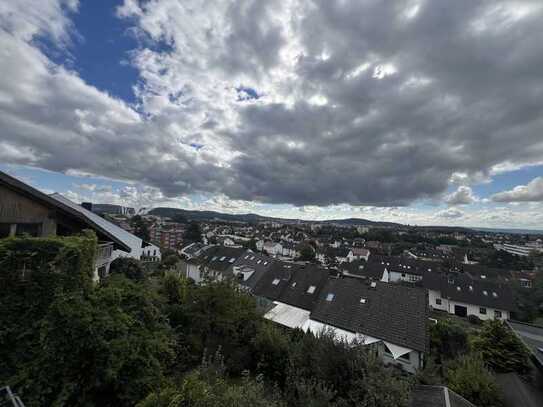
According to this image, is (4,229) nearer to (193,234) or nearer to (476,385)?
(476,385)

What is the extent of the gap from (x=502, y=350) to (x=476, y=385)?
231 inches

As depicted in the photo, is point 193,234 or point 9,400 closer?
point 9,400

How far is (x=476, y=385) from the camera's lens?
945cm

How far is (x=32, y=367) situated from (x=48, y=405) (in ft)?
3.41

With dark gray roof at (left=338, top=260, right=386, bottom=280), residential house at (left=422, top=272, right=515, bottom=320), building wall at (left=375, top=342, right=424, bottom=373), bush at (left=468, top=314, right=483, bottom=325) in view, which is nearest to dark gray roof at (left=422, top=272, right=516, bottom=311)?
residential house at (left=422, top=272, right=515, bottom=320)

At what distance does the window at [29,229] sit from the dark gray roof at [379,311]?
18.5 m

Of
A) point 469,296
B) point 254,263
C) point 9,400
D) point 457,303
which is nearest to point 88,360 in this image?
point 9,400

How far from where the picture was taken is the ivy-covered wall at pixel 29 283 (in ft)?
20.8

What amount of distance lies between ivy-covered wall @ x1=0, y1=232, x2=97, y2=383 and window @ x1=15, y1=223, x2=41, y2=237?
304cm

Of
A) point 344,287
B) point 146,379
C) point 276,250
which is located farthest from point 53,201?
point 276,250

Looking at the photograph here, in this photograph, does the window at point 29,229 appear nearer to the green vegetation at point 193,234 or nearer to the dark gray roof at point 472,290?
the dark gray roof at point 472,290

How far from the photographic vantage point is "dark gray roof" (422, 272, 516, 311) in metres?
31.2

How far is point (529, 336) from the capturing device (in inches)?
558

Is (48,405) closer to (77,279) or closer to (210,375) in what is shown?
(77,279)
